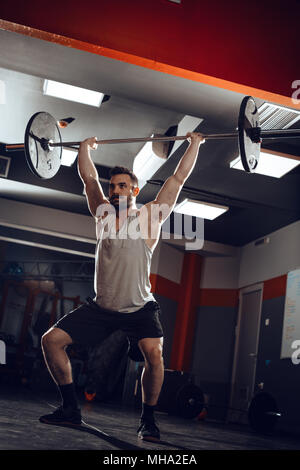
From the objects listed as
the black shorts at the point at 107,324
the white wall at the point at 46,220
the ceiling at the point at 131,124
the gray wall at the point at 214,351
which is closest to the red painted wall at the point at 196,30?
the ceiling at the point at 131,124

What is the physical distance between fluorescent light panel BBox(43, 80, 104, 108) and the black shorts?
2.51 meters

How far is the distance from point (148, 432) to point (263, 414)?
11.7 feet

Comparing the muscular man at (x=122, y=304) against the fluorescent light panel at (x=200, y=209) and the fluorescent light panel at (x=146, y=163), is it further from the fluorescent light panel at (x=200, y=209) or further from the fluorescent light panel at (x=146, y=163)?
the fluorescent light panel at (x=200, y=209)

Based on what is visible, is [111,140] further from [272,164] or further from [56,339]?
[272,164]

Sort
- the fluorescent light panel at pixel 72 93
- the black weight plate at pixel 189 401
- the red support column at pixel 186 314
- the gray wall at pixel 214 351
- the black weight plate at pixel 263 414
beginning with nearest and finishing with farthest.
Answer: the fluorescent light panel at pixel 72 93
the black weight plate at pixel 263 414
the black weight plate at pixel 189 401
the gray wall at pixel 214 351
the red support column at pixel 186 314

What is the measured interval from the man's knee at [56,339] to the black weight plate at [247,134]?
1.37m

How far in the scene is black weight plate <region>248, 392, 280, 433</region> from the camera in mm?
5606

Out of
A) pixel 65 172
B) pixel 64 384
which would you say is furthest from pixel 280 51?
pixel 65 172

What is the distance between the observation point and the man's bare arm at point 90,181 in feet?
9.42

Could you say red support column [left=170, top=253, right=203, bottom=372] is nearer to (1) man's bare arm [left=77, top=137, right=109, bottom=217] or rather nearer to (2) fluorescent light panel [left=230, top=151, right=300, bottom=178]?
(2) fluorescent light panel [left=230, top=151, right=300, bottom=178]

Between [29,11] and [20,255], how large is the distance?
11.2 meters

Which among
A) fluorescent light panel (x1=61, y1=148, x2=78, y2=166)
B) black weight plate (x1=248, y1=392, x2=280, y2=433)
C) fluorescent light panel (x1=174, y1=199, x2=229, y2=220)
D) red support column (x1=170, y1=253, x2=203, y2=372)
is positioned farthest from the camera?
red support column (x1=170, y1=253, x2=203, y2=372)

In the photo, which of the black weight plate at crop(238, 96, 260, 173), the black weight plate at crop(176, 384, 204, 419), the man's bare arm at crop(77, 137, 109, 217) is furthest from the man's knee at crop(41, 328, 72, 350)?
the black weight plate at crop(176, 384, 204, 419)

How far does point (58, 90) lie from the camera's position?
180 inches
